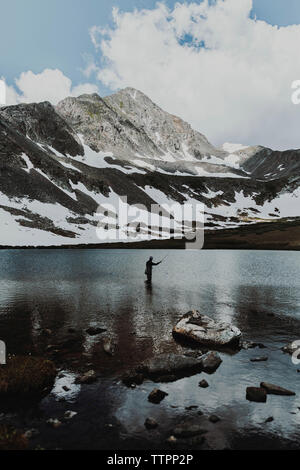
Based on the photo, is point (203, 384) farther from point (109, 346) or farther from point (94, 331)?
point (94, 331)

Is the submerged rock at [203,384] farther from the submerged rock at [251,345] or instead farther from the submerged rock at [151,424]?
the submerged rock at [251,345]

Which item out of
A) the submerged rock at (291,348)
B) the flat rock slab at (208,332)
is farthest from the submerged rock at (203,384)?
the submerged rock at (291,348)

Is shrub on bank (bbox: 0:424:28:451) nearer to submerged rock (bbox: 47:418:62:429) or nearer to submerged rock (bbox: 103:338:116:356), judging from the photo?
submerged rock (bbox: 47:418:62:429)

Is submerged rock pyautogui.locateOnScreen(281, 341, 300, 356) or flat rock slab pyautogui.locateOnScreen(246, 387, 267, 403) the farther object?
submerged rock pyautogui.locateOnScreen(281, 341, 300, 356)

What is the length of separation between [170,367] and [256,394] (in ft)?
12.9

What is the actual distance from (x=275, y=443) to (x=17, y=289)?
32.0m

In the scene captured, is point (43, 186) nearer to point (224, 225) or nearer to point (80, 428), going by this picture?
point (224, 225)

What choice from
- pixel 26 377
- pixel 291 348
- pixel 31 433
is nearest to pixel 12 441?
pixel 31 433

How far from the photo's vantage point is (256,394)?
1209 centimetres

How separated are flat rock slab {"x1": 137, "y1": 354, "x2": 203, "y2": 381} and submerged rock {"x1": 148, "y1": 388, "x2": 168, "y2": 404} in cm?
148

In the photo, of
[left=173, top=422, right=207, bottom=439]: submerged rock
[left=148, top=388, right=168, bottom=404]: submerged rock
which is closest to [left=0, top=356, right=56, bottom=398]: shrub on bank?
[left=148, top=388, right=168, bottom=404]: submerged rock

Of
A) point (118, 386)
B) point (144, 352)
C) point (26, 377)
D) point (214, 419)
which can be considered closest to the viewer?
point (214, 419)

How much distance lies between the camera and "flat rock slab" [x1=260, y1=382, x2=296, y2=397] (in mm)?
12562

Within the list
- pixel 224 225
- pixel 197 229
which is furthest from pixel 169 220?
pixel 224 225
